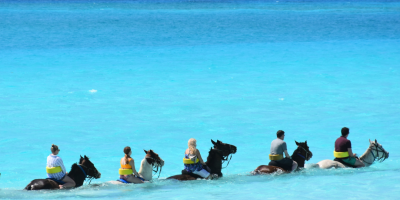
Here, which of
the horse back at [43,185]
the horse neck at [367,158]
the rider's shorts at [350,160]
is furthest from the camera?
the horse neck at [367,158]

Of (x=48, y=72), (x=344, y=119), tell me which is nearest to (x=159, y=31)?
(x=48, y=72)

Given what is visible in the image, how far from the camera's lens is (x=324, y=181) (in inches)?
571

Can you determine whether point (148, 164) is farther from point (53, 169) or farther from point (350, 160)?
point (350, 160)

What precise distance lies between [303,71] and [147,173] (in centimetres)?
2838

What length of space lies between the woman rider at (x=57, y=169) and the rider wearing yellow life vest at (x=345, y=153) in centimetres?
763

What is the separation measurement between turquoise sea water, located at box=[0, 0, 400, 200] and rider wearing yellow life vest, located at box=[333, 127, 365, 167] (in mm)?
305

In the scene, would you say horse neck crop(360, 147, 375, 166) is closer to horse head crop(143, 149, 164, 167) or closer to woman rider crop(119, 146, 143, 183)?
horse head crop(143, 149, 164, 167)

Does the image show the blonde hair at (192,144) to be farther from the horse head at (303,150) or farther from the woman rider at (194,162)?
the horse head at (303,150)

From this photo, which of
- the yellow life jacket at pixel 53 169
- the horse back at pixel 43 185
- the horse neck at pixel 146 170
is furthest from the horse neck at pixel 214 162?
the horse back at pixel 43 185

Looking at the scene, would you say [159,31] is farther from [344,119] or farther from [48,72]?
[344,119]

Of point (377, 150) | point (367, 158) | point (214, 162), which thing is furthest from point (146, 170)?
point (377, 150)

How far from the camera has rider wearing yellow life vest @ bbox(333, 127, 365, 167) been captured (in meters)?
14.9

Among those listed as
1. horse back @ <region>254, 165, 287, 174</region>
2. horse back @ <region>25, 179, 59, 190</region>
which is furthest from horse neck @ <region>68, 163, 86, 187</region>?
horse back @ <region>254, 165, 287, 174</region>

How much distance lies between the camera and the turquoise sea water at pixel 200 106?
14422 mm
